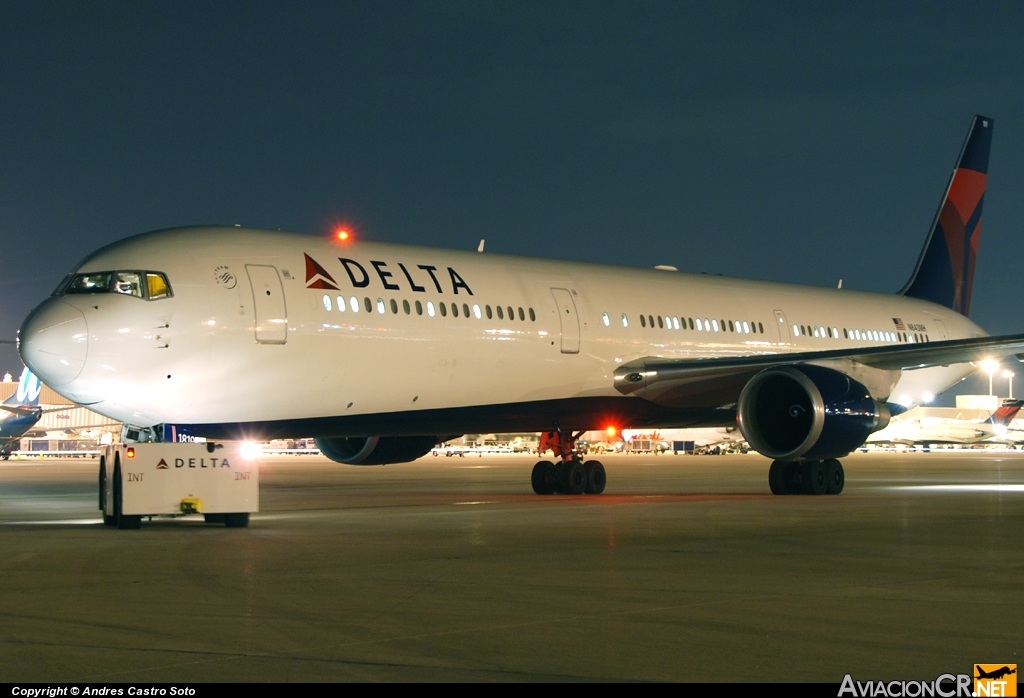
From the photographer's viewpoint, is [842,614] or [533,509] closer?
[842,614]

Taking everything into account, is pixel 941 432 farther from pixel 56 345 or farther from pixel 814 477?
pixel 56 345

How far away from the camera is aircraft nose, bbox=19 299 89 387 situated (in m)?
15.2

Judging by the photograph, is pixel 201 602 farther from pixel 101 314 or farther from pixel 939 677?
pixel 101 314

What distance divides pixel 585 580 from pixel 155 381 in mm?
8177

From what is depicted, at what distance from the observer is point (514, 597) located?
28.5 feet

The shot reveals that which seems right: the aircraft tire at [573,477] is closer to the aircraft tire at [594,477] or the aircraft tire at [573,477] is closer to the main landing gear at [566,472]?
the main landing gear at [566,472]

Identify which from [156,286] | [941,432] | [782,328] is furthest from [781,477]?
[941,432]

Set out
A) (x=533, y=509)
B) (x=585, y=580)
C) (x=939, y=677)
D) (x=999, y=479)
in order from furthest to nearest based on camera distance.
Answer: (x=999, y=479) → (x=533, y=509) → (x=585, y=580) → (x=939, y=677)

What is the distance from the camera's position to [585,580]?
9.57 m

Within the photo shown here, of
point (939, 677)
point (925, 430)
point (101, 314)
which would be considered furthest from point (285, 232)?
point (925, 430)

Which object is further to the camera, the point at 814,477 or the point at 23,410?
the point at 23,410

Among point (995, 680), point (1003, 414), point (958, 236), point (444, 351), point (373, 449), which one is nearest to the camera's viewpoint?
point (995, 680)

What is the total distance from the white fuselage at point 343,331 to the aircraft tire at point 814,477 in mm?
2225

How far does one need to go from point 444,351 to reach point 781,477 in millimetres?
6863
